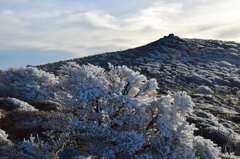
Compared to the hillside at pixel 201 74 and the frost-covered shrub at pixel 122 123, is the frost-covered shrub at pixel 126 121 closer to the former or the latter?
the frost-covered shrub at pixel 122 123

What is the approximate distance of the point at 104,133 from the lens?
911 cm

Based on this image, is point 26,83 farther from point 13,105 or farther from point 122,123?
point 122,123

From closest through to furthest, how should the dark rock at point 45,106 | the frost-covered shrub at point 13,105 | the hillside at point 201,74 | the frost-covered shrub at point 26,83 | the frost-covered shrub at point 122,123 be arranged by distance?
the frost-covered shrub at point 122,123 → the frost-covered shrub at point 13,105 → the hillside at point 201,74 → the dark rock at point 45,106 → the frost-covered shrub at point 26,83

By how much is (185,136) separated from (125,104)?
11.6ft

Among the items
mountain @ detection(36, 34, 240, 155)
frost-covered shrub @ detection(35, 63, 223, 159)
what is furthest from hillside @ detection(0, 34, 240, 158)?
frost-covered shrub @ detection(35, 63, 223, 159)

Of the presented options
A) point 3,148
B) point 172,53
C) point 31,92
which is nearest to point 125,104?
point 3,148

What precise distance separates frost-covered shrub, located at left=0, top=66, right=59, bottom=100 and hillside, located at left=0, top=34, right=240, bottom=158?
3.44 ft

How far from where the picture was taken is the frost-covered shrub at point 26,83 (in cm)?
2211

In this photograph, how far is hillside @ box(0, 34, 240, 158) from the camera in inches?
643

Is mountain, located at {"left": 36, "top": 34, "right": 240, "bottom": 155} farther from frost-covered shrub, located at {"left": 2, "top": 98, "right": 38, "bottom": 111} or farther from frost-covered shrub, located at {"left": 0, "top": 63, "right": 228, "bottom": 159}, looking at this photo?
frost-covered shrub, located at {"left": 2, "top": 98, "right": 38, "bottom": 111}

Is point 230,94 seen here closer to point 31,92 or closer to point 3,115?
point 31,92

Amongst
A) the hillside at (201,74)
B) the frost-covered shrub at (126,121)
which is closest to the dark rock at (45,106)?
the hillside at (201,74)

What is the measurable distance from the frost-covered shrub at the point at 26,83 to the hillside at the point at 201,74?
1.05 metres

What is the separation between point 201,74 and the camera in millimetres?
55188
